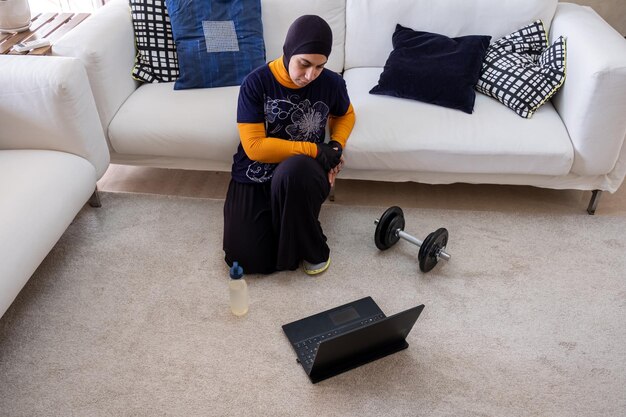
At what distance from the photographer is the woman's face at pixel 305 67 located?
1.73 metres

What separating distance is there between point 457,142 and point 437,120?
0.13 metres

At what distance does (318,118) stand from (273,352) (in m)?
0.84

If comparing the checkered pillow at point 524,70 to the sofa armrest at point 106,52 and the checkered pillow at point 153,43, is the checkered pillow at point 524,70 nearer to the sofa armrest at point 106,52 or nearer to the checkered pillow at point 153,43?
the checkered pillow at point 153,43

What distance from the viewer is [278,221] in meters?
2.00

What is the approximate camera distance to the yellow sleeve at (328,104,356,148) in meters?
2.12

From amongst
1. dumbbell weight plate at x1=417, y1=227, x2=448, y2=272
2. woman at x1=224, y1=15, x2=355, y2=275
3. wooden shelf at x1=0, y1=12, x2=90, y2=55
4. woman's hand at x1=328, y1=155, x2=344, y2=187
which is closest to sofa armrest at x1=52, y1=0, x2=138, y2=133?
wooden shelf at x1=0, y1=12, x2=90, y2=55

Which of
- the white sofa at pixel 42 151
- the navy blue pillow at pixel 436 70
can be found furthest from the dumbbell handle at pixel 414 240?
the white sofa at pixel 42 151

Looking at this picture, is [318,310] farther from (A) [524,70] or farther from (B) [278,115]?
(A) [524,70]

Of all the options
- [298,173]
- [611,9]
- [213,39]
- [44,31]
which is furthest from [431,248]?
[611,9]

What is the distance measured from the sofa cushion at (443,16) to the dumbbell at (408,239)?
35.1 inches

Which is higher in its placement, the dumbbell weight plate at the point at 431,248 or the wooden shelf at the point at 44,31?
the wooden shelf at the point at 44,31

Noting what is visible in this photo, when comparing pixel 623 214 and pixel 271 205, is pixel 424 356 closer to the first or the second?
pixel 271 205

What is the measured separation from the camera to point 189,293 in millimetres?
1991

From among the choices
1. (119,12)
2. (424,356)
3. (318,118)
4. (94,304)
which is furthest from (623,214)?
(119,12)
